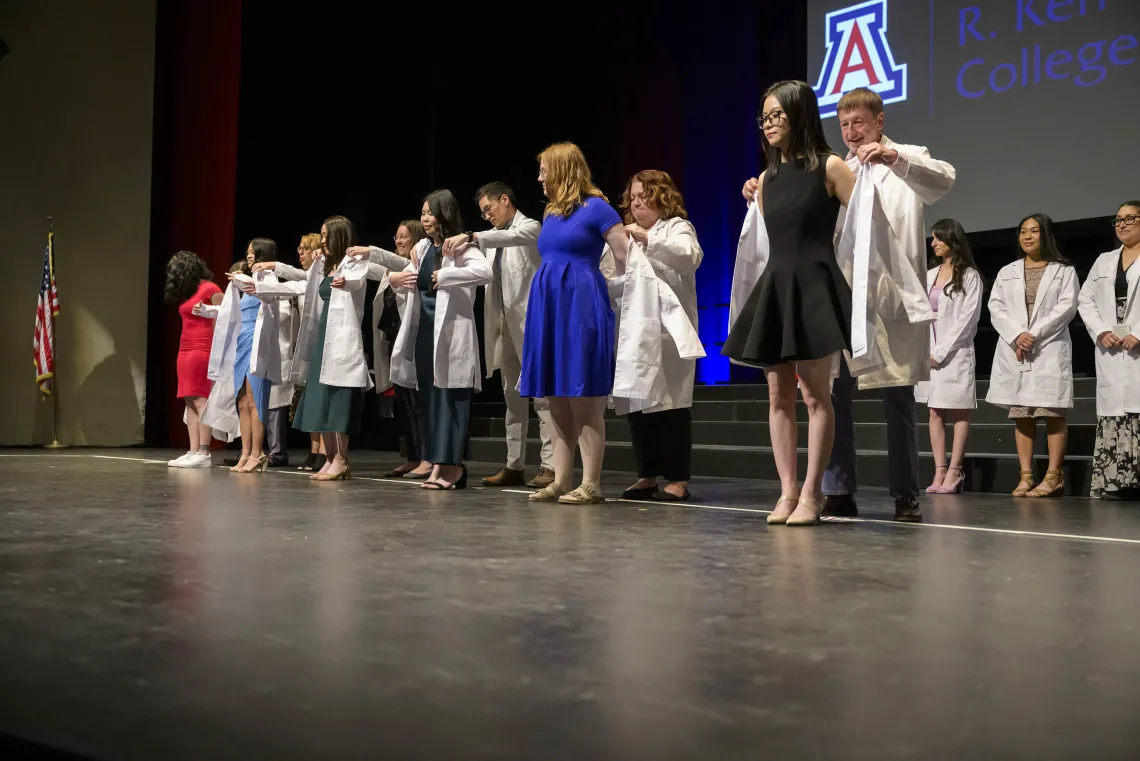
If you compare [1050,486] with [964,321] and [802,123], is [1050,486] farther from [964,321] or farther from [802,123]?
[802,123]

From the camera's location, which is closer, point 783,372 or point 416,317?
point 783,372

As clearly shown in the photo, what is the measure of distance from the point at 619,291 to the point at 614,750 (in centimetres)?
308

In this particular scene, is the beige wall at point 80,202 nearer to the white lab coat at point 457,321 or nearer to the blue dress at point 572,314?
the white lab coat at point 457,321

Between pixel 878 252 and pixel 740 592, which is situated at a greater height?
pixel 878 252

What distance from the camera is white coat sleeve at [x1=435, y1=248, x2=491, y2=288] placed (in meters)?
4.25

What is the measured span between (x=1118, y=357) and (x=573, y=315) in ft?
8.76

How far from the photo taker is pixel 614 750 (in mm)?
1041

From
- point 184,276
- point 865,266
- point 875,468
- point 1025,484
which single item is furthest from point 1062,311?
point 184,276

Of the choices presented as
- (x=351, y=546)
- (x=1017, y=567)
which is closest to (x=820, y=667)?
(x=1017, y=567)

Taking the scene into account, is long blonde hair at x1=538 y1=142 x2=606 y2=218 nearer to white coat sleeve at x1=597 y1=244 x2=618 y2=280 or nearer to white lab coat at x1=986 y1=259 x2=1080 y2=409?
white coat sleeve at x1=597 y1=244 x2=618 y2=280

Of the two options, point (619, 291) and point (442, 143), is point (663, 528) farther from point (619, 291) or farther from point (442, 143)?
point (442, 143)

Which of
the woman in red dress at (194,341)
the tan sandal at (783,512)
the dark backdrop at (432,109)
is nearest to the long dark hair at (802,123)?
the tan sandal at (783,512)

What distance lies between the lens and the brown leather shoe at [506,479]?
4.86m

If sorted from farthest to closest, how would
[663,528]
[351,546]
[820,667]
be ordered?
1. [663,528]
2. [351,546]
3. [820,667]
